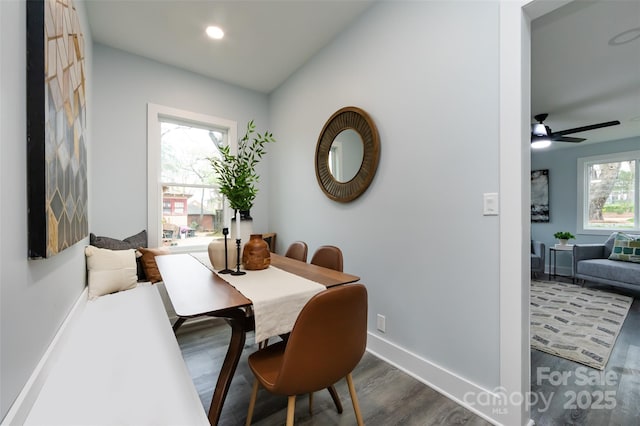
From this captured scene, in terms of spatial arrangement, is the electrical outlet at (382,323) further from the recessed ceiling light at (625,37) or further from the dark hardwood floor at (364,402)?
the recessed ceiling light at (625,37)

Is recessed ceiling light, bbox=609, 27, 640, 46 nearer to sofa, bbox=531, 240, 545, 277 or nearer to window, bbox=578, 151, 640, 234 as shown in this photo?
sofa, bbox=531, 240, 545, 277

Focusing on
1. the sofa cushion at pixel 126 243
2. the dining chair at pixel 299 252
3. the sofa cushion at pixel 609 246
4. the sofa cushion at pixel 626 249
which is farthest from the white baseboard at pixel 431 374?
the sofa cushion at pixel 609 246

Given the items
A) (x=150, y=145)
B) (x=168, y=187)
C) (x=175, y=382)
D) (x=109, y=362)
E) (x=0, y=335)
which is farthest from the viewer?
(x=168, y=187)

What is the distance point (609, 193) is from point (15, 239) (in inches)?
296

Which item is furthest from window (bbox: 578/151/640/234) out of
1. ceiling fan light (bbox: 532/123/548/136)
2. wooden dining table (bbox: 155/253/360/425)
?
wooden dining table (bbox: 155/253/360/425)

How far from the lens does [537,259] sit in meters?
4.71

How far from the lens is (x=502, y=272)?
4.68 ft

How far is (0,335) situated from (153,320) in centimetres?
96

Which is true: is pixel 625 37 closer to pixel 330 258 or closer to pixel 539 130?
pixel 539 130

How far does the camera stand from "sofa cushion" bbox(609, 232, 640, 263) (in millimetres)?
3950

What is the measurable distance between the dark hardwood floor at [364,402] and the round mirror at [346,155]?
1.56 m

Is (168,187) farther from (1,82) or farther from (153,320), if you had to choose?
(1,82)

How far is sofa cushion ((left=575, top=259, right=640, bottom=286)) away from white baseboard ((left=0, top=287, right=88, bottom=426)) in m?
5.90

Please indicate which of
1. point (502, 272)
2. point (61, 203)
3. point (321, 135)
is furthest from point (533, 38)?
point (61, 203)
